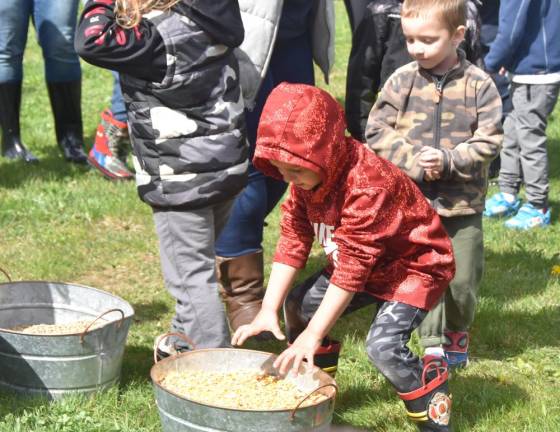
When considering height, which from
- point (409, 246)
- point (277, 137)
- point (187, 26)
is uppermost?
point (187, 26)

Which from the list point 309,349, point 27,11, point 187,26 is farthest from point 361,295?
point 27,11

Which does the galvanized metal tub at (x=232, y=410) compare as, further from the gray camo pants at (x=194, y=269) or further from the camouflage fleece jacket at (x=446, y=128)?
the camouflage fleece jacket at (x=446, y=128)

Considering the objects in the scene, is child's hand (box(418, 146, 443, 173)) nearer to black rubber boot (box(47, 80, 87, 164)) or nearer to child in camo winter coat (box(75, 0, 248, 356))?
child in camo winter coat (box(75, 0, 248, 356))

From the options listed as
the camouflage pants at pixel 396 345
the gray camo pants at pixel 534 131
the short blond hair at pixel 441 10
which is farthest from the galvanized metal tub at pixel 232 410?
the gray camo pants at pixel 534 131

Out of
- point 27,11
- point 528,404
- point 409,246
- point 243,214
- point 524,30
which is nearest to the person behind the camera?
point 409,246

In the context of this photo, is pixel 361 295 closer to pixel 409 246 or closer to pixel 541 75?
pixel 409 246

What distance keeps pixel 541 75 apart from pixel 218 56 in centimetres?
354

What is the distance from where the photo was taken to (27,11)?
7512 millimetres

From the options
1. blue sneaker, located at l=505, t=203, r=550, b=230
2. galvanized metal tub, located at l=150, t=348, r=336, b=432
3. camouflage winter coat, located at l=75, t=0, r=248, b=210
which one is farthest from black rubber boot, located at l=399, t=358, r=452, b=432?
blue sneaker, located at l=505, t=203, r=550, b=230

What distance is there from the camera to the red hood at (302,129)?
3277mm

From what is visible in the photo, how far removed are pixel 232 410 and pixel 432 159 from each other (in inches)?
57.8

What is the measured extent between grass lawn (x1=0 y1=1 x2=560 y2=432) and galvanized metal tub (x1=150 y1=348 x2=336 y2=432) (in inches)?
15.0

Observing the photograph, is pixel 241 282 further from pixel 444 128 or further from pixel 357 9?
pixel 357 9

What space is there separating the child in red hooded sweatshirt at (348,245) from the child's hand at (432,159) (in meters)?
0.40
